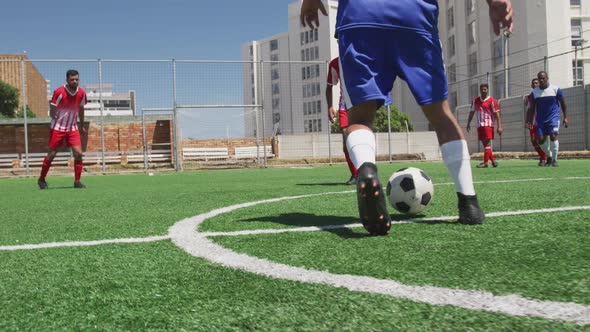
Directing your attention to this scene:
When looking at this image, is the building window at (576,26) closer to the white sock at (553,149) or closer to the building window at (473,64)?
the building window at (473,64)

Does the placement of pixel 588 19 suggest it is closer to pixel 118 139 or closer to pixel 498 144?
pixel 498 144

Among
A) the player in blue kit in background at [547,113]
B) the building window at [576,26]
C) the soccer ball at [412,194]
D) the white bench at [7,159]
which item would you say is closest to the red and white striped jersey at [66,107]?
the soccer ball at [412,194]

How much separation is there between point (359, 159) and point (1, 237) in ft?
7.29

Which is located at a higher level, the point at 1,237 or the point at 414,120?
the point at 414,120

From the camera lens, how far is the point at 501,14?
3021 mm

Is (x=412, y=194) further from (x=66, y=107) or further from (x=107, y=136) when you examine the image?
(x=107, y=136)

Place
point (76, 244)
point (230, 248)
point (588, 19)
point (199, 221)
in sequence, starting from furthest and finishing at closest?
point (588, 19) → point (199, 221) → point (76, 244) → point (230, 248)

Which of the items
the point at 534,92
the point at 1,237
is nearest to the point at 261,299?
the point at 1,237

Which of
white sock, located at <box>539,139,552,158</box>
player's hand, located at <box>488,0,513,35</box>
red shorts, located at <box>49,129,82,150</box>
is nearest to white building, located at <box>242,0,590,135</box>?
white sock, located at <box>539,139,552,158</box>

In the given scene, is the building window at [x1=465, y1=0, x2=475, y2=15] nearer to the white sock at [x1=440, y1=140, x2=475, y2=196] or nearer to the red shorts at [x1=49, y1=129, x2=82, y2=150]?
the red shorts at [x1=49, y1=129, x2=82, y2=150]

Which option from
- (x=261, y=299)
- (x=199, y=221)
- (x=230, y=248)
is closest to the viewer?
(x=261, y=299)

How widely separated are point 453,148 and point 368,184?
35.3 inches

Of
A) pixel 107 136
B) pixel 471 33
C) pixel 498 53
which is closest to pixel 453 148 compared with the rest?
pixel 107 136

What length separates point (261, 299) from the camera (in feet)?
5.18
